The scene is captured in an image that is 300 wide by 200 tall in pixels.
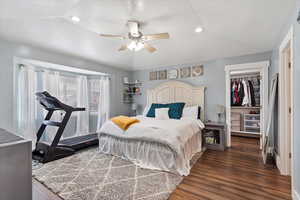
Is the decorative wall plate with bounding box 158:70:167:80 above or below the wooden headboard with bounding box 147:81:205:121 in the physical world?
above

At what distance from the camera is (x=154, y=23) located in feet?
8.95

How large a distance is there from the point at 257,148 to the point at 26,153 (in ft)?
15.1

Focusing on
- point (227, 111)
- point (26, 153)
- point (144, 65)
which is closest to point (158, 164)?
point (26, 153)

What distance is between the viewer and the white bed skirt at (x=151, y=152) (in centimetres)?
246

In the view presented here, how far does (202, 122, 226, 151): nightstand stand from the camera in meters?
3.54

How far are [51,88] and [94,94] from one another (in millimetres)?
1272

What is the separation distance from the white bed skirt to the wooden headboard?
4.05ft

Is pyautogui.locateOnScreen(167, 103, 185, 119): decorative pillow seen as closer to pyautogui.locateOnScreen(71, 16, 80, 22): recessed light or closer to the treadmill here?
the treadmill

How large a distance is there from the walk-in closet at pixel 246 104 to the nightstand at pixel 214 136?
1853 mm

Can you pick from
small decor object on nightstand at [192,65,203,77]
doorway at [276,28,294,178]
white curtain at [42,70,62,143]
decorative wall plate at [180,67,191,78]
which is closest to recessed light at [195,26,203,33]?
doorway at [276,28,294,178]

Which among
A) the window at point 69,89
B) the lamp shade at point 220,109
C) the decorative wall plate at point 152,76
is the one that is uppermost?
the decorative wall plate at point 152,76

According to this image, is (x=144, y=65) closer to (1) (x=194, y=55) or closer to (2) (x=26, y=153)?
(1) (x=194, y=55)

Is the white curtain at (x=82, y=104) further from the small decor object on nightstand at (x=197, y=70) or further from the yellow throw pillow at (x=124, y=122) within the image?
the small decor object on nightstand at (x=197, y=70)

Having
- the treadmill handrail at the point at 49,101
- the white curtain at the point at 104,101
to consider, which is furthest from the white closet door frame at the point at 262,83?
the treadmill handrail at the point at 49,101
